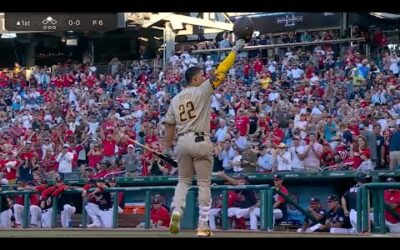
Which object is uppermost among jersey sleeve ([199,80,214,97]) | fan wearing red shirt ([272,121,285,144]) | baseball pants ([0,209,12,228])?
jersey sleeve ([199,80,214,97])

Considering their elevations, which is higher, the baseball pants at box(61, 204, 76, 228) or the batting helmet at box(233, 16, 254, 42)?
the batting helmet at box(233, 16, 254, 42)

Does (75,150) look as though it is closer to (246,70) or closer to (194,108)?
(246,70)

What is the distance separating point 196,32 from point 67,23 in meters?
5.55

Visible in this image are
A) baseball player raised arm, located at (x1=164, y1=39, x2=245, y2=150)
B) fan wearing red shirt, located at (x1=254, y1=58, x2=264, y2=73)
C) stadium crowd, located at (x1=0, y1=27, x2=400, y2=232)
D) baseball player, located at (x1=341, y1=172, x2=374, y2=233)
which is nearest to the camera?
baseball player raised arm, located at (x1=164, y1=39, x2=245, y2=150)

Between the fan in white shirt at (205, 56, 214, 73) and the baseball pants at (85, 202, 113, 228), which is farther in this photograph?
the fan in white shirt at (205, 56, 214, 73)

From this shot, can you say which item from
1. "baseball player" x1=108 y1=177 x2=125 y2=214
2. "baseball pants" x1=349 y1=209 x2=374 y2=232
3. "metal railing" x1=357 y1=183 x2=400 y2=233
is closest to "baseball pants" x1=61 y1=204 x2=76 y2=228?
"baseball player" x1=108 y1=177 x2=125 y2=214

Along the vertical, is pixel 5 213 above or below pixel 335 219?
below

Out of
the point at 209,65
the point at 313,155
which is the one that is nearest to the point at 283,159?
the point at 313,155

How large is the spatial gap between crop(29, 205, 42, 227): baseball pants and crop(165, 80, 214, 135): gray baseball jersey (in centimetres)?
753

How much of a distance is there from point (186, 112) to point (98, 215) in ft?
21.2

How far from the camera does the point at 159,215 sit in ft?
44.8

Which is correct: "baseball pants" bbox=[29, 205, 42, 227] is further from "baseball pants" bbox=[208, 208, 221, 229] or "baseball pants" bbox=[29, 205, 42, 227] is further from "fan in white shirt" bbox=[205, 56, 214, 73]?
"fan in white shirt" bbox=[205, 56, 214, 73]

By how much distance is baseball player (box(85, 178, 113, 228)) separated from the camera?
1472 centimetres

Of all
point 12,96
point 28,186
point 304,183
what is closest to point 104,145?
point 28,186
